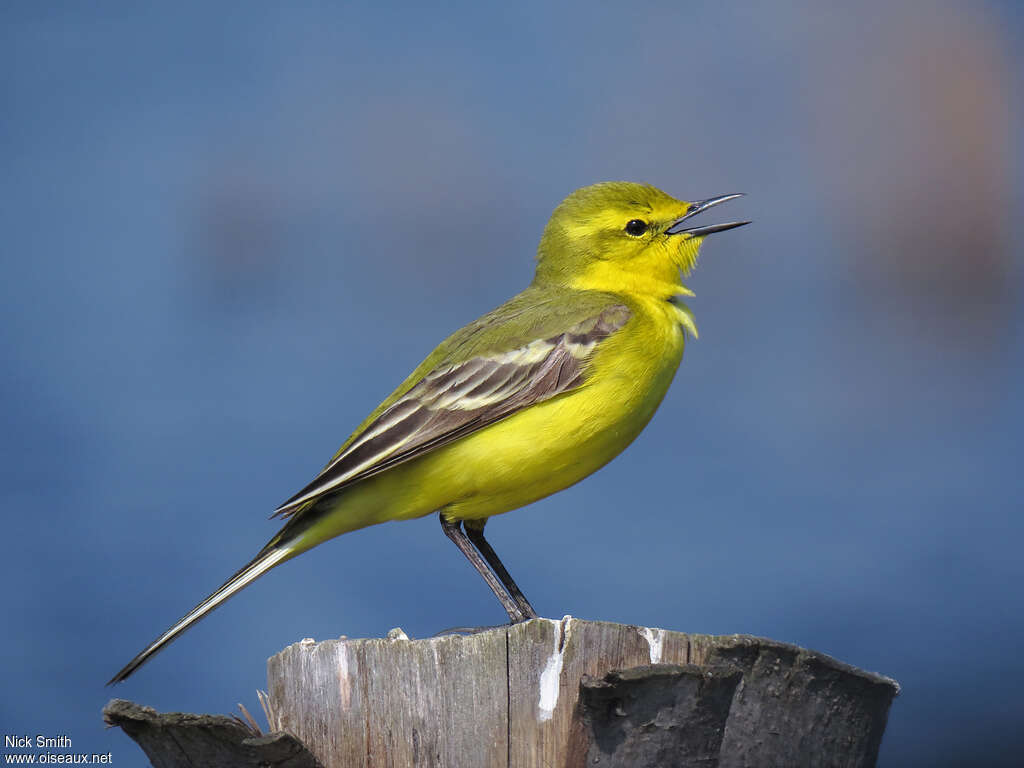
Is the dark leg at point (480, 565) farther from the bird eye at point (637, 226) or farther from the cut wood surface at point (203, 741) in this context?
the bird eye at point (637, 226)

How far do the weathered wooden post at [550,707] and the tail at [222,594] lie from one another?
1.01m

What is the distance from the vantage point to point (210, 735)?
316 centimetres

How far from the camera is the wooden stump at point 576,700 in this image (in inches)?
123

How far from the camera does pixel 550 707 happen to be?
3188 millimetres

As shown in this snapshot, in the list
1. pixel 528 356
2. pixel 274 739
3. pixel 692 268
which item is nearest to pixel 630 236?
pixel 692 268

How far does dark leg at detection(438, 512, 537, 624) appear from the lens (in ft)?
15.9

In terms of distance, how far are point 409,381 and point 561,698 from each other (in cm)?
245

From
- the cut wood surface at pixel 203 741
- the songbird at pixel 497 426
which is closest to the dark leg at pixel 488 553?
the songbird at pixel 497 426

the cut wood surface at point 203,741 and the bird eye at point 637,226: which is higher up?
the bird eye at point 637,226

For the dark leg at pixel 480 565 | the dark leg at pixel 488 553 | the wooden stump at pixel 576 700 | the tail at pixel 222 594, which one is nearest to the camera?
the wooden stump at pixel 576 700

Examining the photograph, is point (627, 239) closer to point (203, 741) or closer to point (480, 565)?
point (480, 565)

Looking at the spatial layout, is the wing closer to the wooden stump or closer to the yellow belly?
the yellow belly

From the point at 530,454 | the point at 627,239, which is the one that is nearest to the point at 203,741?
the point at 530,454

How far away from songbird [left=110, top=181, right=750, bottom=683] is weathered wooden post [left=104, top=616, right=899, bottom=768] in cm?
124
